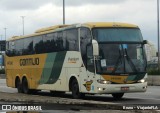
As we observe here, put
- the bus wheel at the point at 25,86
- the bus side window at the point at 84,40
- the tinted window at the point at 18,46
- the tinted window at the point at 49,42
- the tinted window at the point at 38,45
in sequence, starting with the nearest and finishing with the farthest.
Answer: the bus side window at the point at 84,40 → the tinted window at the point at 49,42 → the tinted window at the point at 38,45 → the bus wheel at the point at 25,86 → the tinted window at the point at 18,46

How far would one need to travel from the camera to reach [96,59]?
65.3 ft

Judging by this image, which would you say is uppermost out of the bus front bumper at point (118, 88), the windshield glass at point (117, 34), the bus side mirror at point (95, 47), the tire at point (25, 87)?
the windshield glass at point (117, 34)

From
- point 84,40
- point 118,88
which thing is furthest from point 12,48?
point 118,88

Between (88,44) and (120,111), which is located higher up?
(88,44)

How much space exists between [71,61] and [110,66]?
2.57 m

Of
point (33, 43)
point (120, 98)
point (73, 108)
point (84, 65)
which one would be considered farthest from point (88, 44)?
point (33, 43)

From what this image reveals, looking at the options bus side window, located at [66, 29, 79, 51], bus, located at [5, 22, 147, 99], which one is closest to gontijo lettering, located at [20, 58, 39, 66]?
bus, located at [5, 22, 147, 99]

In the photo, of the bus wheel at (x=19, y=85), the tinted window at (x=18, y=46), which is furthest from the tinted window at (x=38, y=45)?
the bus wheel at (x=19, y=85)

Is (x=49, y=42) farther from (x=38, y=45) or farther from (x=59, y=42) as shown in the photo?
(x=38, y=45)

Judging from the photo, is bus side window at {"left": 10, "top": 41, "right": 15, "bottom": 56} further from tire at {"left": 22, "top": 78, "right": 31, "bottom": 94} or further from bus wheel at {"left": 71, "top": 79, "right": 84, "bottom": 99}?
bus wheel at {"left": 71, "top": 79, "right": 84, "bottom": 99}

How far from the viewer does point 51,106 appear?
1684 cm

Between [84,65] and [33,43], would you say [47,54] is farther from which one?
[84,65]

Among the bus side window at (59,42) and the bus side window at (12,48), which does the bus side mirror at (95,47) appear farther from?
the bus side window at (12,48)

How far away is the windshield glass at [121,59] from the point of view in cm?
1988
